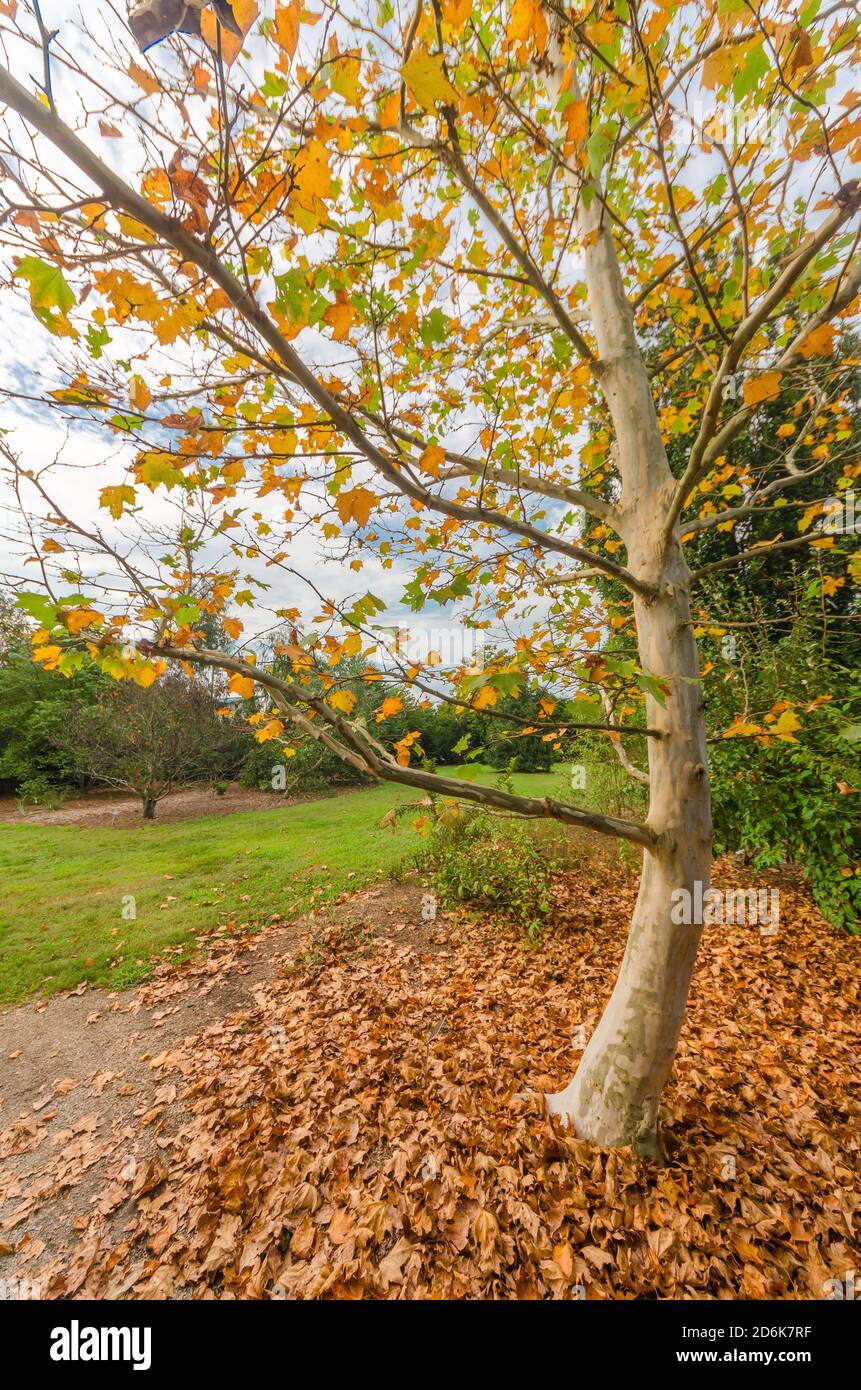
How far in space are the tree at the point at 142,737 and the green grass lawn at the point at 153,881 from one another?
1.48 metres

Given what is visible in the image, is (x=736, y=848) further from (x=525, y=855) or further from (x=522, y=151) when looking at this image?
(x=522, y=151)

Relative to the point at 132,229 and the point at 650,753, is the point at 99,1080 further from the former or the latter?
the point at 132,229

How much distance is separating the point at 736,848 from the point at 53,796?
58.4 ft

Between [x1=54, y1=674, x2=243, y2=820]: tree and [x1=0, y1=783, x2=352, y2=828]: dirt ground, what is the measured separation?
0.83 metres

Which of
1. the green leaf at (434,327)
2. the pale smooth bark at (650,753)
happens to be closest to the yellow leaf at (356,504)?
the green leaf at (434,327)

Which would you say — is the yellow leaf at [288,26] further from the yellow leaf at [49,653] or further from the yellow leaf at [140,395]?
the yellow leaf at [49,653]

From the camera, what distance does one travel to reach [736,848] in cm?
702

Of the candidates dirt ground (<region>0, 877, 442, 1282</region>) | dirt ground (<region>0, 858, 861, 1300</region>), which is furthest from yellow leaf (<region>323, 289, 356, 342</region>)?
dirt ground (<region>0, 877, 442, 1282</region>)

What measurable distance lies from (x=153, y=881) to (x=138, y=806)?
742cm

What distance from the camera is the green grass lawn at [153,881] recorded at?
5496mm

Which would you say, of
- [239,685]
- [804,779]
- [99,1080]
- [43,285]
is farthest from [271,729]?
[804,779]

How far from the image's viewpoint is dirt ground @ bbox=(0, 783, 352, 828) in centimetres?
1254

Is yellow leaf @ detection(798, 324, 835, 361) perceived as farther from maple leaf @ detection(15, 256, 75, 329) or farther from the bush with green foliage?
the bush with green foliage
